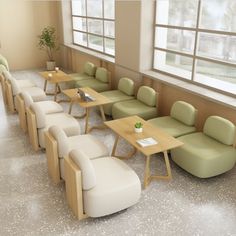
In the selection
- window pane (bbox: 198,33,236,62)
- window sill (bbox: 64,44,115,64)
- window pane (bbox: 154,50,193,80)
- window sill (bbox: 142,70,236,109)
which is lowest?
window sill (bbox: 142,70,236,109)

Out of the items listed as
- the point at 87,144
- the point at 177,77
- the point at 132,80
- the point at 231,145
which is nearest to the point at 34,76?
the point at 132,80

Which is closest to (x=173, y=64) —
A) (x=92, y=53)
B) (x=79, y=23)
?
(x=92, y=53)

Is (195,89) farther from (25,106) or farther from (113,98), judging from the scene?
(25,106)

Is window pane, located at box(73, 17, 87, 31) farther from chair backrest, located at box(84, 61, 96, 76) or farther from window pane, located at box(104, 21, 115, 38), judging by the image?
chair backrest, located at box(84, 61, 96, 76)

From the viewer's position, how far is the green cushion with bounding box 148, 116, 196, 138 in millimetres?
4387

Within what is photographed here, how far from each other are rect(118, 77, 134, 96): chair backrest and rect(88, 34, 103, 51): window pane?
2.41 metres

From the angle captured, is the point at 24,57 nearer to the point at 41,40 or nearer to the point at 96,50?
the point at 41,40

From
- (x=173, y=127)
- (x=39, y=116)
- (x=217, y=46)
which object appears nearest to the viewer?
(x=39, y=116)

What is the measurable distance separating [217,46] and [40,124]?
3130mm

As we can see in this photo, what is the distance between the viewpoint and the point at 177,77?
5551 millimetres

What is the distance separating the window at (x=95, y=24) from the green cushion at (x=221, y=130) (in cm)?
408

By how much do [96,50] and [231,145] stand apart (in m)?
5.38

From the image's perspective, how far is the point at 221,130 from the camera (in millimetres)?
4020

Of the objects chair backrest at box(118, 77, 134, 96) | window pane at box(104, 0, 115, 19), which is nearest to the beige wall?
window pane at box(104, 0, 115, 19)
